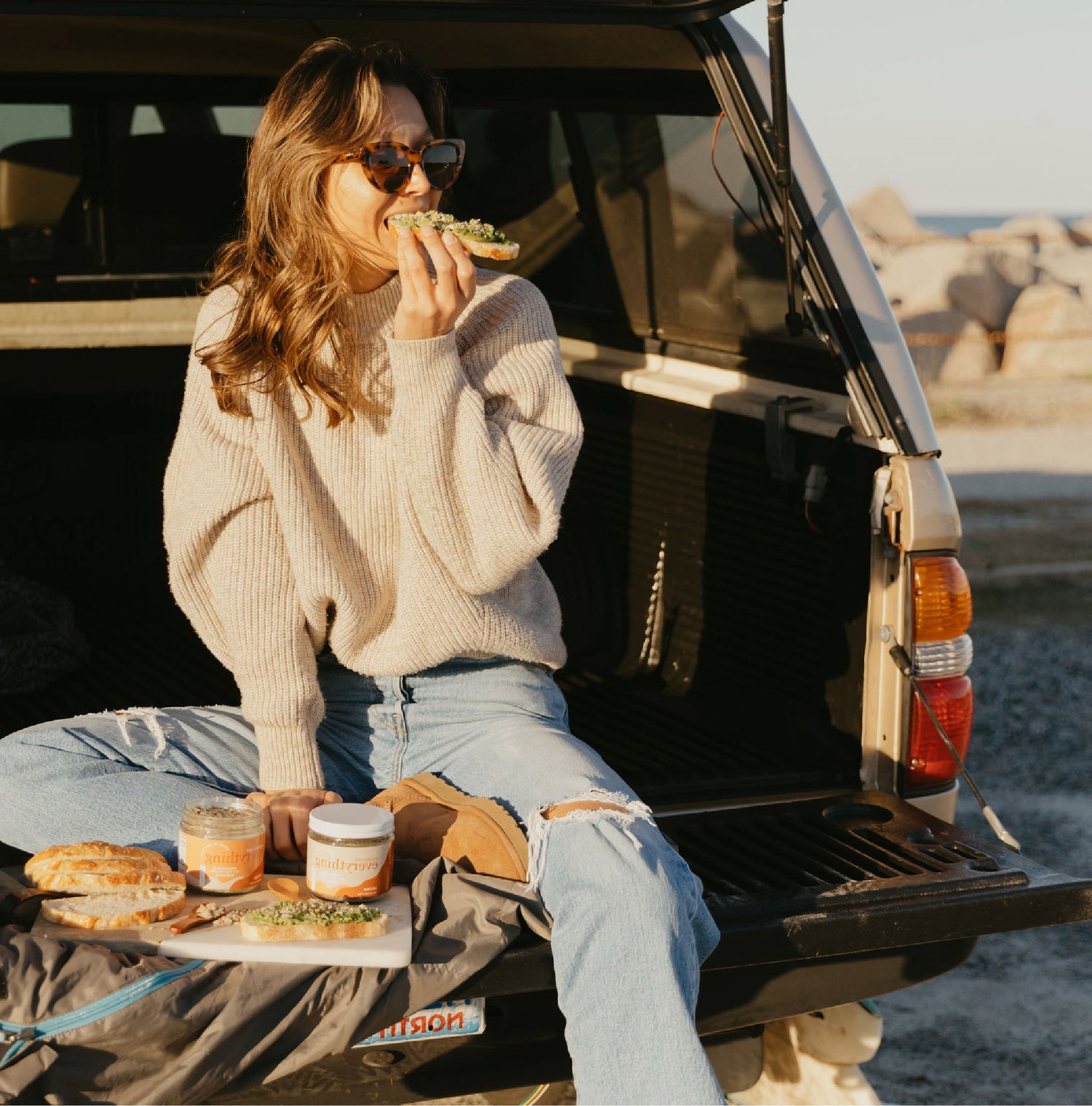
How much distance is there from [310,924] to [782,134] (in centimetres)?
167

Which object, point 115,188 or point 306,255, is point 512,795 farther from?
point 115,188

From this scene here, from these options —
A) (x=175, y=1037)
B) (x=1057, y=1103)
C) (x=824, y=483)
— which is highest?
(x=824, y=483)

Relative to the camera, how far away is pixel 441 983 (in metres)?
2.06

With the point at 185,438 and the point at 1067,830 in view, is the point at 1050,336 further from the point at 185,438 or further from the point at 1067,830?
the point at 185,438

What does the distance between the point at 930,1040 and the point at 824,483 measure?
142 centimetres

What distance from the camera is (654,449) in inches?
151

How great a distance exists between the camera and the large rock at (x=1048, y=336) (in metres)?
18.4

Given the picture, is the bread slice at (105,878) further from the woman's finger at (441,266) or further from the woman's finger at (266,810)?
the woman's finger at (441,266)

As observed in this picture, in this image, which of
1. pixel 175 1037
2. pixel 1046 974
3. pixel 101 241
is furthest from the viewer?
pixel 101 241

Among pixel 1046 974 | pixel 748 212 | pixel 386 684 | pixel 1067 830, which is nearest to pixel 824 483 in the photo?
pixel 748 212

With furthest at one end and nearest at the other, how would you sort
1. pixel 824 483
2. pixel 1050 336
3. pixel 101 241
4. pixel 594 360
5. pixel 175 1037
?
pixel 1050 336, pixel 101 241, pixel 594 360, pixel 824 483, pixel 175 1037

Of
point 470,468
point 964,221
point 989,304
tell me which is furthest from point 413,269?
point 964,221

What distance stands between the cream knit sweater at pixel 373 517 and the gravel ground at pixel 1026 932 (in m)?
1.57

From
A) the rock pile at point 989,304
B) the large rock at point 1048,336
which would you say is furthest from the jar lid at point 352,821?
the large rock at point 1048,336
